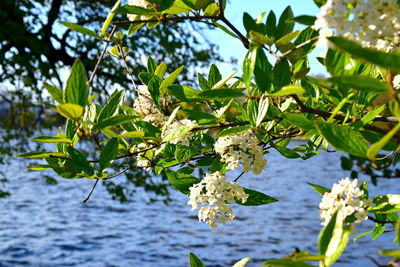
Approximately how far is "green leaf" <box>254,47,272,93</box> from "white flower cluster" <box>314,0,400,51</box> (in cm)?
13

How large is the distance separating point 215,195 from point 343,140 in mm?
525

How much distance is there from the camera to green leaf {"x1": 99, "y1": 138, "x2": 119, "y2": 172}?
0.89 meters

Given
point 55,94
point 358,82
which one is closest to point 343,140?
point 358,82

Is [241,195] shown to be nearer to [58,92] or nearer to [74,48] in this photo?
[58,92]

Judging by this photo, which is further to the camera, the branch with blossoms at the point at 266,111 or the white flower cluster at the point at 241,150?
the white flower cluster at the point at 241,150

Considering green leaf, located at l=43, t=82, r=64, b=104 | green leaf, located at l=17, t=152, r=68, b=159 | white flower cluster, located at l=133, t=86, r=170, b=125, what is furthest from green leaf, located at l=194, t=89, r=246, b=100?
white flower cluster, located at l=133, t=86, r=170, b=125

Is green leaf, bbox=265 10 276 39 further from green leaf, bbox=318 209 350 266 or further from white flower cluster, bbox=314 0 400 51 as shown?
green leaf, bbox=318 209 350 266

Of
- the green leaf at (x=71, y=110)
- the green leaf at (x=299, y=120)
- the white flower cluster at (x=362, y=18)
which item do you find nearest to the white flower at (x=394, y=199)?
the green leaf at (x=299, y=120)

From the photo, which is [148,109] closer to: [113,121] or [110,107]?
[110,107]

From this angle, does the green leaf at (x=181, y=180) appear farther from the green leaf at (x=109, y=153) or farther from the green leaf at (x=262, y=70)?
the green leaf at (x=262, y=70)

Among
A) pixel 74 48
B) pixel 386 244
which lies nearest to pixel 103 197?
pixel 386 244

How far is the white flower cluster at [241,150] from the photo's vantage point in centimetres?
104

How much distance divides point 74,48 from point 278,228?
24.2 ft

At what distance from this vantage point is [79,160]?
0.90m
